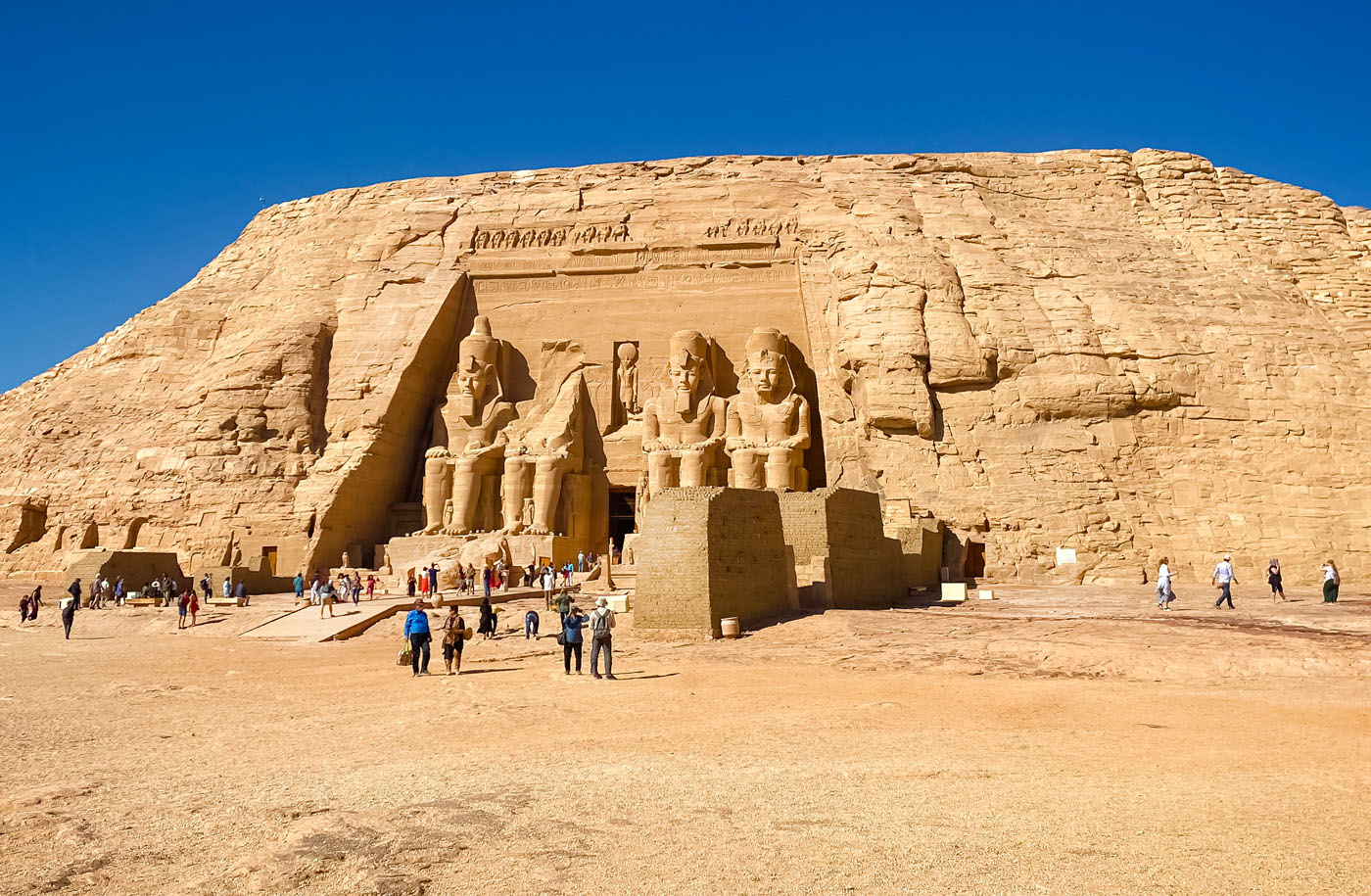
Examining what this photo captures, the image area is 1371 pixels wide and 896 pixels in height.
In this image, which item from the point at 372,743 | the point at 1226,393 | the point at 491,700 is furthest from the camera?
the point at 1226,393

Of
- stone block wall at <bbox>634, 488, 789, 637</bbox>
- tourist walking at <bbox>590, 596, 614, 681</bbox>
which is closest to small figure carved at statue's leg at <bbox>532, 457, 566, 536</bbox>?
stone block wall at <bbox>634, 488, 789, 637</bbox>

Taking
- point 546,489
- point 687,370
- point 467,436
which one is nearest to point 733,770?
point 546,489

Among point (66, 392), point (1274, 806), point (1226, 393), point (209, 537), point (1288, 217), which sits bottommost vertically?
point (1274, 806)

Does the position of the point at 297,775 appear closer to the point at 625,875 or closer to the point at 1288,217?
the point at 625,875

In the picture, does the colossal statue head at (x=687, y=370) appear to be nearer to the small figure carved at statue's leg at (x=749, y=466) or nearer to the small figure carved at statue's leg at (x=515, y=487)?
the small figure carved at statue's leg at (x=749, y=466)

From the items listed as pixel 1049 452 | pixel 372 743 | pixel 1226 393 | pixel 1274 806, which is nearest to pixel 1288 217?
pixel 1226 393

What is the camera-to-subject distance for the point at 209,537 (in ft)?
59.8

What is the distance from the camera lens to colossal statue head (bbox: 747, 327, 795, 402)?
19938mm

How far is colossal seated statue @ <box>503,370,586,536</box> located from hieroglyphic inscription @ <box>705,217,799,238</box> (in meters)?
5.05

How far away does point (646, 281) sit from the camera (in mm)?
22547

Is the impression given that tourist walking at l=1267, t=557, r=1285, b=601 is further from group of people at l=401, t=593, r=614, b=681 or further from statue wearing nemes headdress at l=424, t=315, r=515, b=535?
statue wearing nemes headdress at l=424, t=315, r=515, b=535

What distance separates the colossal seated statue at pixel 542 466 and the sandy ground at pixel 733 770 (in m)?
9.09

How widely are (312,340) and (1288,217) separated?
65.0 ft

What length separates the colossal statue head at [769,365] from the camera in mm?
19938
